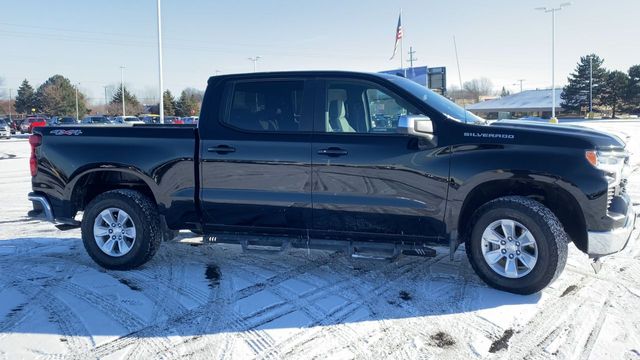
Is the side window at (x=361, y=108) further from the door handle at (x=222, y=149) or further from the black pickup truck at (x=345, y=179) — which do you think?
the door handle at (x=222, y=149)

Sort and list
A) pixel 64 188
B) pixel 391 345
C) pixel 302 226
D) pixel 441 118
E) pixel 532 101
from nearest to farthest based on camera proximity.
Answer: pixel 391 345, pixel 441 118, pixel 302 226, pixel 64 188, pixel 532 101

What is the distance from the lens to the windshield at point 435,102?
4609 millimetres

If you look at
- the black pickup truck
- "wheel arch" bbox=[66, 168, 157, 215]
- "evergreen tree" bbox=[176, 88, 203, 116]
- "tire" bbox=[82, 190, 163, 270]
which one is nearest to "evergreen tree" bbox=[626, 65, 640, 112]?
"evergreen tree" bbox=[176, 88, 203, 116]

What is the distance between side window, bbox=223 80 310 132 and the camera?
481 centimetres

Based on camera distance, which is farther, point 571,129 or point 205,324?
point 571,129

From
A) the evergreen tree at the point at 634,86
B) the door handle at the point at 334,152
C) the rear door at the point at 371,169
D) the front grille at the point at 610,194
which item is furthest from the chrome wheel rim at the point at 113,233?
the evergreen tree at the point at 634,86

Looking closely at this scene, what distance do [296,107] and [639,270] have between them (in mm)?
3699

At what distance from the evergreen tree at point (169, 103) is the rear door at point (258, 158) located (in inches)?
3121

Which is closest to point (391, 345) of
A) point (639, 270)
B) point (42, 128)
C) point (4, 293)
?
point (639, 270)

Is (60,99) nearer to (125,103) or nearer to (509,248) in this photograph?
(125,103)

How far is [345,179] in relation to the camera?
455 centimetres

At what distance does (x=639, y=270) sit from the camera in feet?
16.1

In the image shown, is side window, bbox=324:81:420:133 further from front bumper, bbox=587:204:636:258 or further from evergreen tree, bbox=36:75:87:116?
evergreen tree, bbox=36:75:87:116

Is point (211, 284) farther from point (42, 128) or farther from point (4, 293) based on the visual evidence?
point (42, 128)
